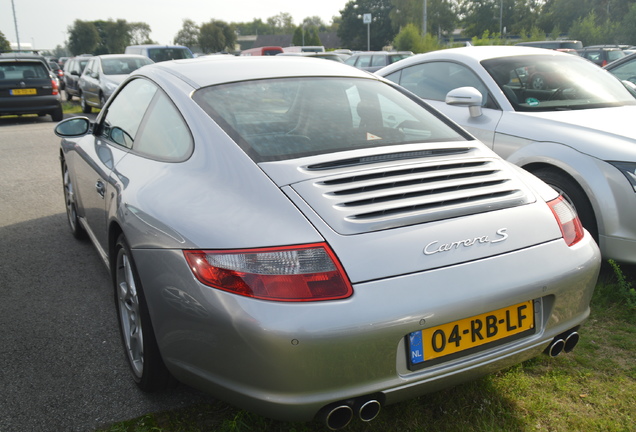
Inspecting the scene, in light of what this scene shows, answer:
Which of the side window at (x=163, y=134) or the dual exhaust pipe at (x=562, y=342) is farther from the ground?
the side window at (x=163, y=134)

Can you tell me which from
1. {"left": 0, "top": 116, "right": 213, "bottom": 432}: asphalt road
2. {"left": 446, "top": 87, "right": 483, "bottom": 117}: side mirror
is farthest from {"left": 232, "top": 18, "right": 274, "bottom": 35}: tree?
{"left": 446, "top": 87, "right": 483, "bottom": 117}: side mirror

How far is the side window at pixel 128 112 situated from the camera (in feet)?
10.5

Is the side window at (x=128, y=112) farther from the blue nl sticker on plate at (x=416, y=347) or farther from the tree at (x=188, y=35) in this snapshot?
the tree at (x=188, y=35)

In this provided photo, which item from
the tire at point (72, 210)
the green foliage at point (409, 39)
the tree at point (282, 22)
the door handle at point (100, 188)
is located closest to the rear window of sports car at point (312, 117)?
the door handle at point (100, 188)

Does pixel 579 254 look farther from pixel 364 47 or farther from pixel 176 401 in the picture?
pixel 364 47

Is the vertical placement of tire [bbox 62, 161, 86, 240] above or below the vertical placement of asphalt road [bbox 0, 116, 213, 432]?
above

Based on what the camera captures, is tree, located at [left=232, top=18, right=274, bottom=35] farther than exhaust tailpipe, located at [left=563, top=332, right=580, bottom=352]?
Yes

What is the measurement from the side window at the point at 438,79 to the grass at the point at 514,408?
2.47m

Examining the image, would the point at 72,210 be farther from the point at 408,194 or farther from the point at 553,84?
the point at 553,84

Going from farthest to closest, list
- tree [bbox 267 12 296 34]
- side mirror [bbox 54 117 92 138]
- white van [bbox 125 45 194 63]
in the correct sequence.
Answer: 1. tree [bbox 267 12 296 34]
2. white van [bbox 125 45 194 63]
3. side mirror [bbox 54 117 92 138]

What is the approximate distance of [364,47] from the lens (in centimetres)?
8475

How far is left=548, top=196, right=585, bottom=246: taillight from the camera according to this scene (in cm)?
239

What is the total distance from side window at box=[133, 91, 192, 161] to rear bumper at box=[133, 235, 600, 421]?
0.59m

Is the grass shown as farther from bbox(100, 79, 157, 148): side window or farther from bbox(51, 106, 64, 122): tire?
bbox(51, 106, 64, 122): tire
